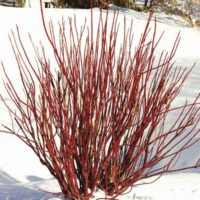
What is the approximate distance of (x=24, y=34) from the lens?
9.93 meters

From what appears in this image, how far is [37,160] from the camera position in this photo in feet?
17.7

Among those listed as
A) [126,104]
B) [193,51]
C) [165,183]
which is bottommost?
[193,51]

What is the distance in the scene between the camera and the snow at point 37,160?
3182 mm

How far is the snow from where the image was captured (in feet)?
10.4

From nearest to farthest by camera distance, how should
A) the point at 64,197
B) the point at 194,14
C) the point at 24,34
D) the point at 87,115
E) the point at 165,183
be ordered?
1. the point at 87,115
2. the point at 64,197
3. the point at 165,183
4. the point at 24,34
5. the point at 194,14

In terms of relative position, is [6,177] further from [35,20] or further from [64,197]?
[35,20]

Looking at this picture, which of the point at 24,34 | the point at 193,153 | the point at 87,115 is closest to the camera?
the point at 87,115

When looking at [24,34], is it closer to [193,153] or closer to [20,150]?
[20,150]

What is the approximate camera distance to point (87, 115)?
2557 millimetres

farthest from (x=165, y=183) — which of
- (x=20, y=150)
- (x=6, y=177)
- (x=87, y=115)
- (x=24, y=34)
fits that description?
(x=24, y=34)

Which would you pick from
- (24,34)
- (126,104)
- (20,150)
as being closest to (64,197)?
(126,104)

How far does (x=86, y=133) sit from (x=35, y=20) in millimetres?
8365

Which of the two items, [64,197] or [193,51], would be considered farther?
[193,51]

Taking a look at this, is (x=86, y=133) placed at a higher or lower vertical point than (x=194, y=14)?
higher
